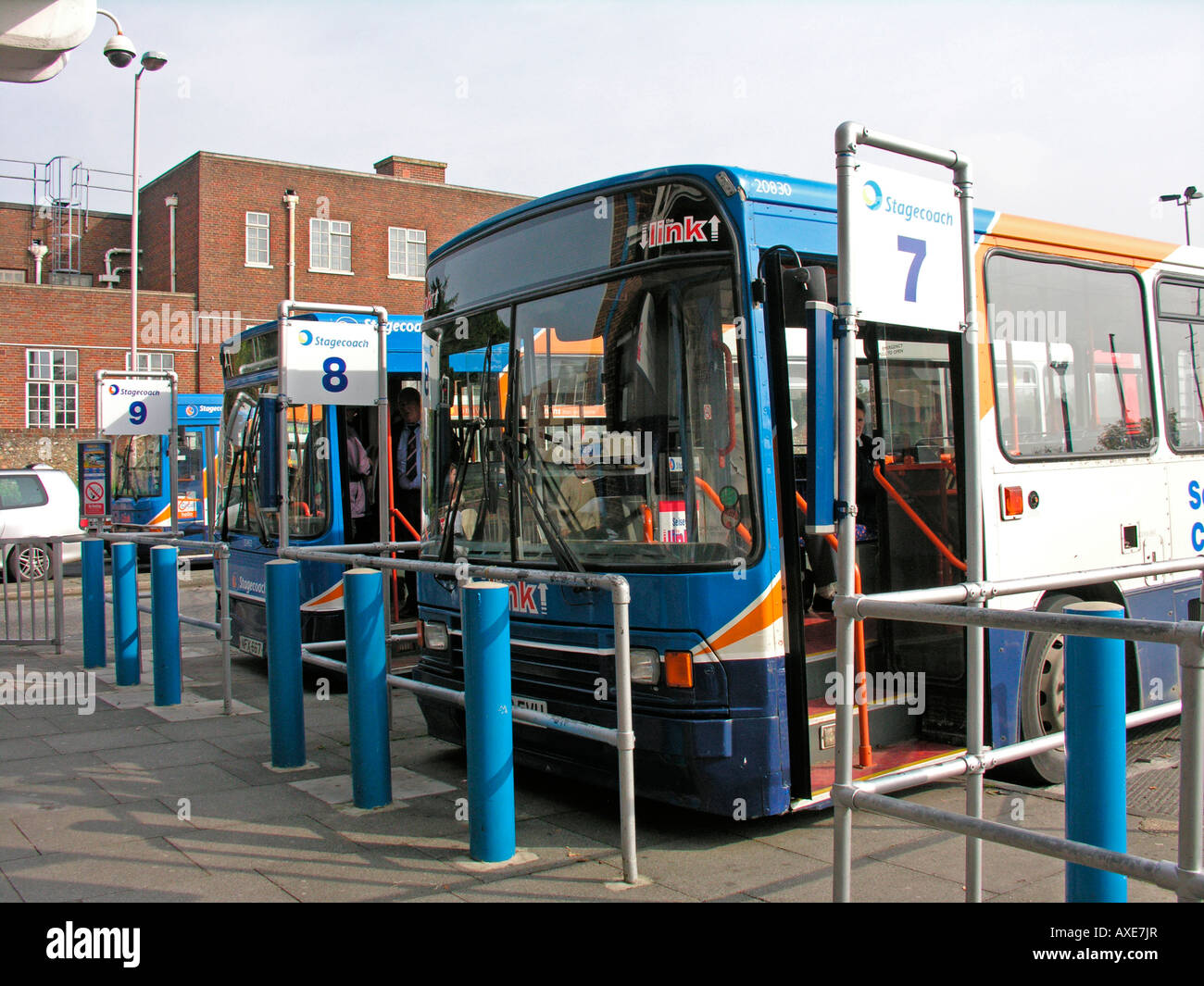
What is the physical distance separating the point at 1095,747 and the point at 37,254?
43.9 meters

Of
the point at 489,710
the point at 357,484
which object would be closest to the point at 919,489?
the point at 489,710

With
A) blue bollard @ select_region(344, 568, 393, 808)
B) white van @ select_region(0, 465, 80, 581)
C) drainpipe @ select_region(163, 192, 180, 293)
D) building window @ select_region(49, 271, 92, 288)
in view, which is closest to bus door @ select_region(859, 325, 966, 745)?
blue bollard @ select_region(344, 568, 393, 808)

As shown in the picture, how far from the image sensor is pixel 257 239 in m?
36.0

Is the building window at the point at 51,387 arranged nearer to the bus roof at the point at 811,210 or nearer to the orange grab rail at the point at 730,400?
the bus roof at the point at 811,210

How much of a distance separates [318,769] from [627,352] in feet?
10.9

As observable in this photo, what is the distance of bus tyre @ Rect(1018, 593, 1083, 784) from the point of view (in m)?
5.96

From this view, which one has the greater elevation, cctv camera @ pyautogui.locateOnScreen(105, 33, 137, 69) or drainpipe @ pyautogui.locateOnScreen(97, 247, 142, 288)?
drainpipe @ pyautogui.locateOnScreen(97, 247, 142, 288)

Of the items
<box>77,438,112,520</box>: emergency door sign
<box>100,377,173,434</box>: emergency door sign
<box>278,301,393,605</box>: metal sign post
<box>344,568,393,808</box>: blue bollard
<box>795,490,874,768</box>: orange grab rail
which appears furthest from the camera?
<box>77,438,112,520</box>: emergency door sign

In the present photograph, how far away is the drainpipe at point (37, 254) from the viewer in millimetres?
39656

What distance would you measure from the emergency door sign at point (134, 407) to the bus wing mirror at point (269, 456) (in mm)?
4735

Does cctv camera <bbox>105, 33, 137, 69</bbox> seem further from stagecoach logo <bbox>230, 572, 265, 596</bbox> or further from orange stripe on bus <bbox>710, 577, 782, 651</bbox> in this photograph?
orange stripe on bus <bbox>710, 577, 782, 651</bbox>

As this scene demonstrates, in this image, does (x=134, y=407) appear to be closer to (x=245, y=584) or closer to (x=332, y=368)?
(x=245, y=584)

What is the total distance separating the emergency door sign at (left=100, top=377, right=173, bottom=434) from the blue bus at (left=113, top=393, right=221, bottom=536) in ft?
23.4
